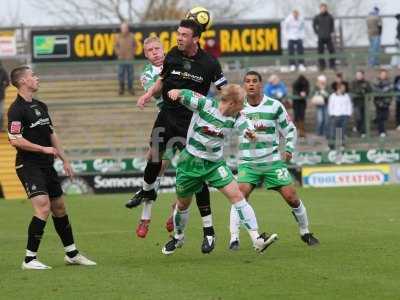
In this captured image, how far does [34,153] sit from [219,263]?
2.41 m

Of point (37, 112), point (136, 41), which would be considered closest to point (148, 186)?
point (37, 112)

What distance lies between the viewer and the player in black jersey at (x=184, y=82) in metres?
12.9

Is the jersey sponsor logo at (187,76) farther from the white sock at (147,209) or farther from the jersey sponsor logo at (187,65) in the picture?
the white sock at (147,209)

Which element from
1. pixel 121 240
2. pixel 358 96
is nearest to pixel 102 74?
pixel 358 96

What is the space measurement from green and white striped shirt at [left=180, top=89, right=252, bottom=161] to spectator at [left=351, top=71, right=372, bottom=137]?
20.6 meters

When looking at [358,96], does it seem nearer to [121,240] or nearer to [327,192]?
[327,192]

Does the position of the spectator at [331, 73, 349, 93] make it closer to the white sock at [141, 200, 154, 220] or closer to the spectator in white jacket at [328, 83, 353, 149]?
the spectator in white jacket at [328, 83, 353, 149]

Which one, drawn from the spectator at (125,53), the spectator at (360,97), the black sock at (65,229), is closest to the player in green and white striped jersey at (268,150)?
the black sock at (65,229)

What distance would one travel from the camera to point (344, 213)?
19.9 m

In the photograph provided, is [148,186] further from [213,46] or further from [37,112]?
[213,46]

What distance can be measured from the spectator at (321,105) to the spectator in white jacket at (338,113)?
375mm

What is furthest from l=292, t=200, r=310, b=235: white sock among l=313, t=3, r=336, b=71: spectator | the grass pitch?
l=313, t=3, r=336, b=71: spectator

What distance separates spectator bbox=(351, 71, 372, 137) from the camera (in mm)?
32719

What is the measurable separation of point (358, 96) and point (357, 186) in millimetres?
4782
